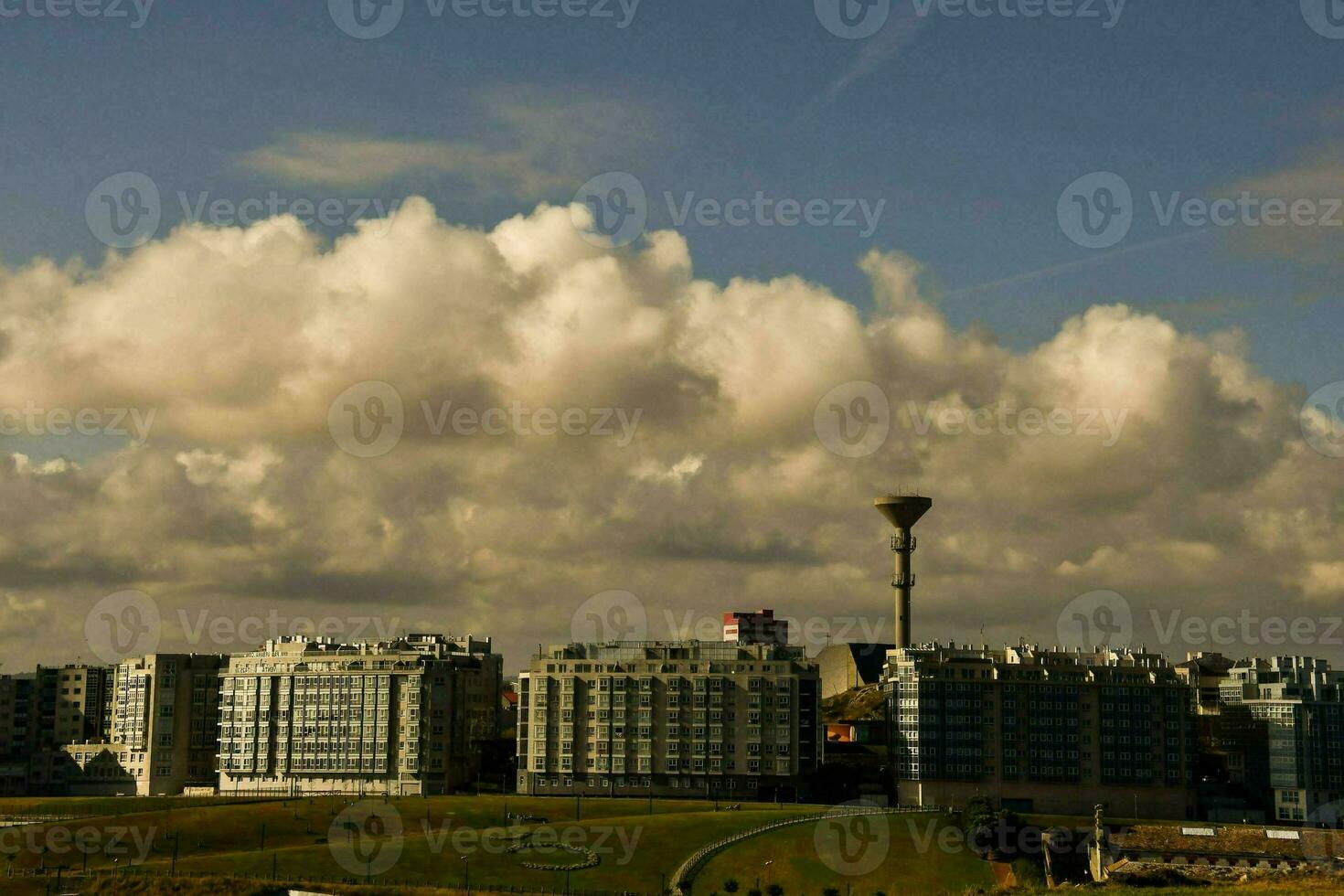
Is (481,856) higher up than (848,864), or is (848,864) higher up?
(481,856)

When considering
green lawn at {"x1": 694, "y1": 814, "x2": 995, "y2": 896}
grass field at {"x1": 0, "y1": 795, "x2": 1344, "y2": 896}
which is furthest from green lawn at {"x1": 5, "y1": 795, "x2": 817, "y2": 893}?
green lawn at {"x1": 694, "y1": 814, "x2": 995, "y2": 896}

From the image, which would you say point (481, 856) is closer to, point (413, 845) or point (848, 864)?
point (413, 845)

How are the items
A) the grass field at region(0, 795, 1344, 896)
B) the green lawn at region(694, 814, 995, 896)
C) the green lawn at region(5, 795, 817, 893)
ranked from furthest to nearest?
1. the green lawn at region(694, 814, 995, 896)
2. the green lawn at region(5, 795, 817, 893)
3. the grass field at region(0, 795, 1344, 896)

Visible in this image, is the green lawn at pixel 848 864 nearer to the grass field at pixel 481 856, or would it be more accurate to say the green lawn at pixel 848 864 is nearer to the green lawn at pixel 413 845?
the grass field at pixel 481 856

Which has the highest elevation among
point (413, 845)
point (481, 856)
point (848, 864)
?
point (413, 845)

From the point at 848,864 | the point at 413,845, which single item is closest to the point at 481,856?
the point at 413,845

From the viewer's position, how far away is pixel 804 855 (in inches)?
7047

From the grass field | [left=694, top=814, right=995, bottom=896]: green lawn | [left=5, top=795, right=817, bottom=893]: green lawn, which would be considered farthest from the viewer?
[left=694, top=814, right=995, bottom=896]: green lawn

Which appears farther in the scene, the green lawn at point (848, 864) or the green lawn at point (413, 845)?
the green lawn at point (848, 864)

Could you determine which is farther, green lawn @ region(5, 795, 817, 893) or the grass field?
green lawn @ region(5, 795, 817, 893)

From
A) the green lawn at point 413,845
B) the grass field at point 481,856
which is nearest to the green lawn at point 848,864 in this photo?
the grass field at point 481,856

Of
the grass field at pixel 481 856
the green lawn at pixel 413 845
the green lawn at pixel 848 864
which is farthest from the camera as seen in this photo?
the green lawn at pixel 848 864

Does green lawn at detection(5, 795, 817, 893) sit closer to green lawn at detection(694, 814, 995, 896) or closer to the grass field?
the grass field

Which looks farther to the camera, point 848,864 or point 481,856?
point 481,856
